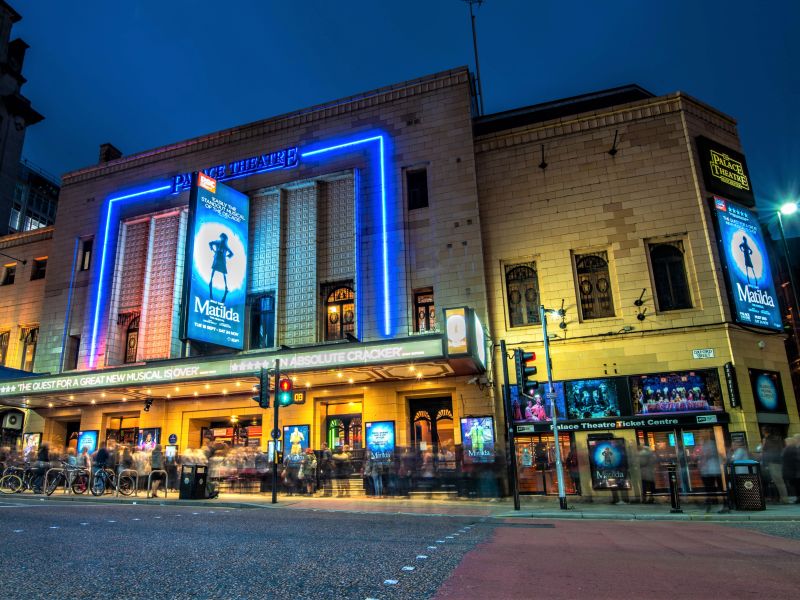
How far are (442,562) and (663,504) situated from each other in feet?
41.8

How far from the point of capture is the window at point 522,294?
2195 cm

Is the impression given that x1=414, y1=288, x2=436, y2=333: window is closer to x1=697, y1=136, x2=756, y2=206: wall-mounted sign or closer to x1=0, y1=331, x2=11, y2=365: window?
x1=697, y1=136, x2=756, y2=206: wall-mounted sign

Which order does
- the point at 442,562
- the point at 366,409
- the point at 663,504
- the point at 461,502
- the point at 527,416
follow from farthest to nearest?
the point at 366,409 < the point at 527,416 < the point at 461,502 < the point at 663,504 < the point at 442,562

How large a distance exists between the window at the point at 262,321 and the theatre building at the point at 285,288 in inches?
2.6

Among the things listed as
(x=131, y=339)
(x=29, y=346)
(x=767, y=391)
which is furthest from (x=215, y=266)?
(x=767, y=391)

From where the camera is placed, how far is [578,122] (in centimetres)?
2289

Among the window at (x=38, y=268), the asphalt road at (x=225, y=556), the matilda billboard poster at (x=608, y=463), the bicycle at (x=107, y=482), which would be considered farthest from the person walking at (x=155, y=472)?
the window at (x=38, y=268)

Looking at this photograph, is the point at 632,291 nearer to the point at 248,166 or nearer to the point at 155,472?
the point at 248,166

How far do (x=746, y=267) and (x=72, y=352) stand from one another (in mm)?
31495

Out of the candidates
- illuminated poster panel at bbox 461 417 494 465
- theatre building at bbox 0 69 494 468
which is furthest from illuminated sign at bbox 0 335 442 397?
illuminated poster panel at bbox 461 417 494 465

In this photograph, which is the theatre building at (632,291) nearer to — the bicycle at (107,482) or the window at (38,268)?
the bicycle at (107,482)

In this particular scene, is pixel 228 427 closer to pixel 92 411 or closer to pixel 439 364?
pixel 92 411

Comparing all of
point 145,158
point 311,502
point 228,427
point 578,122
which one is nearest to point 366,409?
point 311,502

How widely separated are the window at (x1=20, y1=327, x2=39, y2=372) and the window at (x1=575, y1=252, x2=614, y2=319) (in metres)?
28.8
